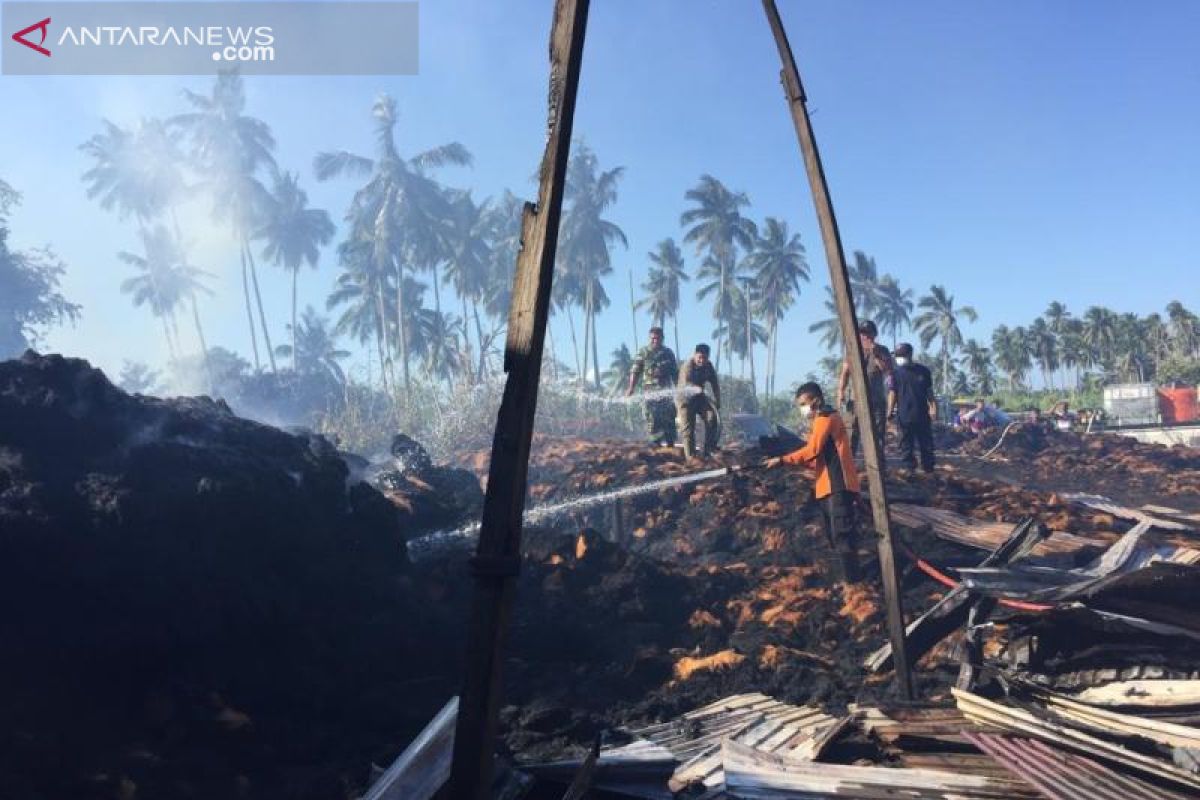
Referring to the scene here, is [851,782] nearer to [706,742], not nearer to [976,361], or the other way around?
[706,742]

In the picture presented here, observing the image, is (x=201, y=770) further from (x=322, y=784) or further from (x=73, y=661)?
(x=73, y=661)

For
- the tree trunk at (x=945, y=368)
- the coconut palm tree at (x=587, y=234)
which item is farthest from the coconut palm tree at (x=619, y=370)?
the tree trunk at (x=945, y=368)

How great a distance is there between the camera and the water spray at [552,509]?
8.66 meters

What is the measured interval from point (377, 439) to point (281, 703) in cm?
1676

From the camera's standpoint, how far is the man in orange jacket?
6992 mm

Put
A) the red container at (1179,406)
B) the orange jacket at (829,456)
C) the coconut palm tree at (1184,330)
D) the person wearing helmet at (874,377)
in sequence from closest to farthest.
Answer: the orange jacket at (829,456)
the person wearing helmet at (874,377)
the red container at (1179,406)
the coconut palm tree at (1184,330)

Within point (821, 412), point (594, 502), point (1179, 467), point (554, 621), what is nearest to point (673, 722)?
point (554, 621)

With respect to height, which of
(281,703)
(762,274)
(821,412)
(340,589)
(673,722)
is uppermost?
(762,274)

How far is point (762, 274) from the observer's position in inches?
2192

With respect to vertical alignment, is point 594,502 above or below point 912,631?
above

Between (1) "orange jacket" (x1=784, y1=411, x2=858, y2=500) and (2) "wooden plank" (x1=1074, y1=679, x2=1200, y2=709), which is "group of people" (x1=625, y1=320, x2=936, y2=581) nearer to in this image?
(1) "orange jacket" (x1=784, y1=411, x2=858, y2=500)

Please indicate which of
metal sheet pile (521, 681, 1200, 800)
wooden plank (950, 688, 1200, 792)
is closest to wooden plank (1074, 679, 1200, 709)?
metal sheet pile (521, 681, 1200, 800)

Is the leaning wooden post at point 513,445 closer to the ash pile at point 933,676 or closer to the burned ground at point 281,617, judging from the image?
the ash pile at point 933,676

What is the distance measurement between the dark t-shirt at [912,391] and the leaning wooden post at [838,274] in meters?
6.32
